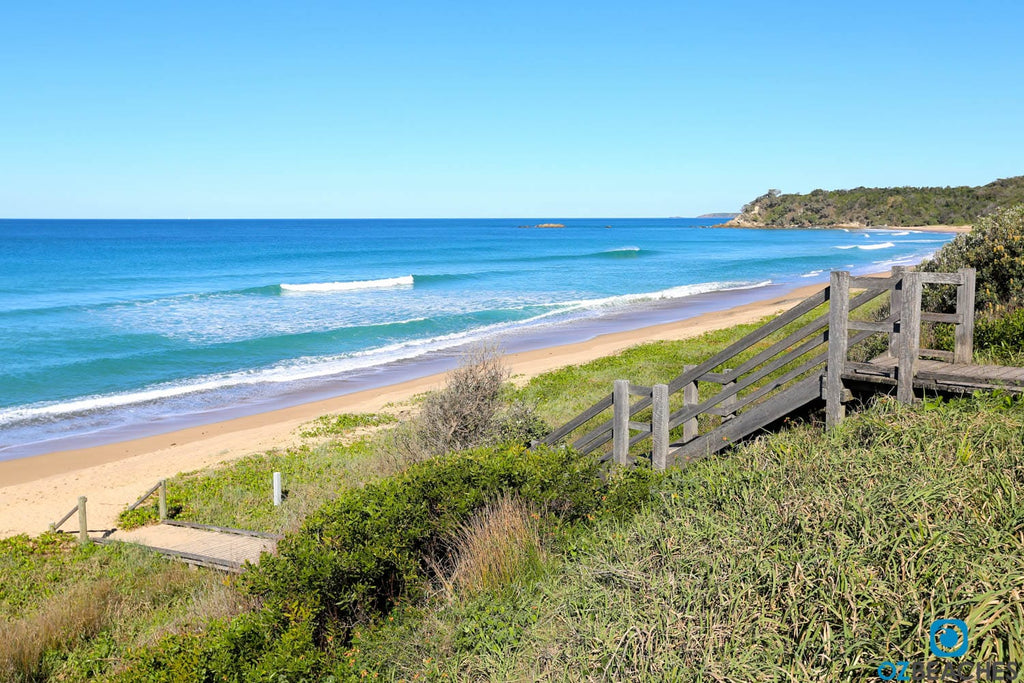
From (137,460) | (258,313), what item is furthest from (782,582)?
(258,313)

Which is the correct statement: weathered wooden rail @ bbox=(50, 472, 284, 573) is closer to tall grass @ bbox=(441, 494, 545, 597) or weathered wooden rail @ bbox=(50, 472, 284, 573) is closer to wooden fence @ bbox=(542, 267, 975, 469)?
tall grass @ bbox=(441, 494, 545, 597)

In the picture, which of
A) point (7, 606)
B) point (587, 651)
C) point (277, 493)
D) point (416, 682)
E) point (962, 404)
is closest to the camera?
point (587, 651)

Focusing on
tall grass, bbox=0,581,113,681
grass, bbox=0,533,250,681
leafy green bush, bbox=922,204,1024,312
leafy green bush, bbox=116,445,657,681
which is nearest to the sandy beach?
grass, bbox=0,533,250,681

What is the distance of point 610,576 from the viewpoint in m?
5.31

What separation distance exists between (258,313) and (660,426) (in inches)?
1398

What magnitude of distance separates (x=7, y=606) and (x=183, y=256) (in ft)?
277

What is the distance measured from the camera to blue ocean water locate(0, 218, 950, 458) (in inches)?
912

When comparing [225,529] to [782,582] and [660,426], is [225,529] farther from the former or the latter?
[782,582]

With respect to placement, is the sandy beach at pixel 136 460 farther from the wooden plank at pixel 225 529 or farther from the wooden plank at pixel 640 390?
the wooden plank at pixel 640 390

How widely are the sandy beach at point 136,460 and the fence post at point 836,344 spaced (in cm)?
1111

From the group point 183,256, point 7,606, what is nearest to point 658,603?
point 7,606

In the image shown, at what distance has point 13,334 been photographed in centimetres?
3347

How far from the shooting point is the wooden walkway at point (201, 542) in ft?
32.0

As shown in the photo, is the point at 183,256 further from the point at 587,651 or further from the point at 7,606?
the point at 587,651
